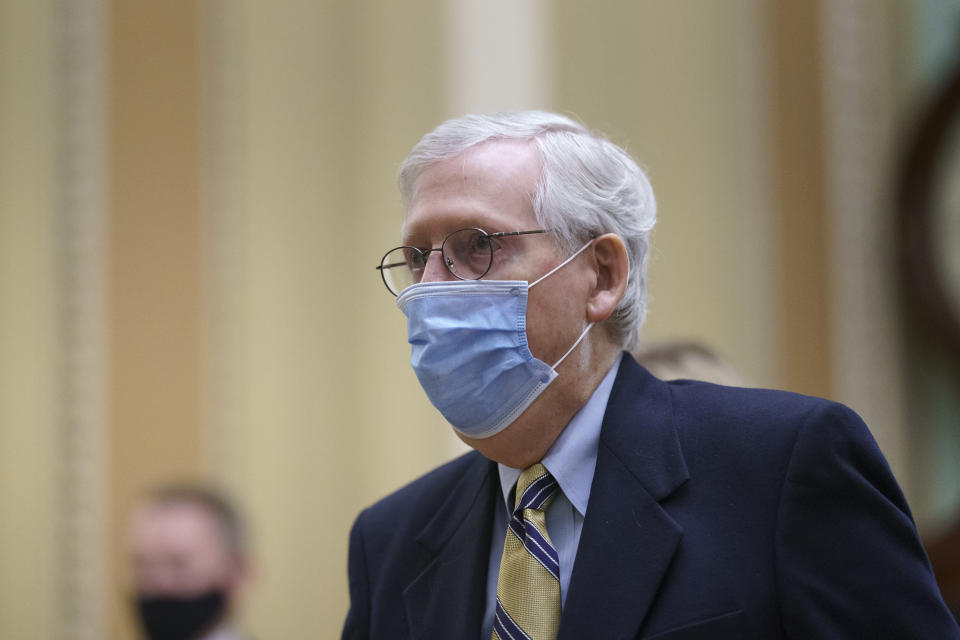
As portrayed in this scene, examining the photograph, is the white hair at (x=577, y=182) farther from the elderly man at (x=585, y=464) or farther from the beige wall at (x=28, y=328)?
the beige wall at (x=28, y=328)

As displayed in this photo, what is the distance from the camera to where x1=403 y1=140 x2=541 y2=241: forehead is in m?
1.74

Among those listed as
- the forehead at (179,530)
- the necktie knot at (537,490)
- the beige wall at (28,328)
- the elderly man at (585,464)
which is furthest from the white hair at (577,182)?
the beige wall at (28,328)

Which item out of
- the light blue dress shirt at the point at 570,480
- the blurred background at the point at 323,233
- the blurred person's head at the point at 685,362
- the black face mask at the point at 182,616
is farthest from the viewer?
the blurred background at the point at 323,233

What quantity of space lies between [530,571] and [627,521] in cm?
17

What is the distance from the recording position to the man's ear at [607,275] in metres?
1.80

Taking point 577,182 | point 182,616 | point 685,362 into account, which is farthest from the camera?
point 182,616

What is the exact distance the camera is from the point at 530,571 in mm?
1672

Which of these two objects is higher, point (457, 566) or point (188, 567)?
point (457, 566)

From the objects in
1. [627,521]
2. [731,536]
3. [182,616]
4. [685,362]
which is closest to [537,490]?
[627,521]

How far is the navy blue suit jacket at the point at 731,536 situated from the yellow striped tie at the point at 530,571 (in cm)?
6

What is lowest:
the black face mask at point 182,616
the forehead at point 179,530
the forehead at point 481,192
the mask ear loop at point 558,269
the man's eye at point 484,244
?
the black face mask at point 182,616

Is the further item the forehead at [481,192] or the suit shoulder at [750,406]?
the forehead at [481,192]

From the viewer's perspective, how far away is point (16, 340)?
4.49m

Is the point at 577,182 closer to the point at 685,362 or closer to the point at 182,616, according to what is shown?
the point at 685,362
